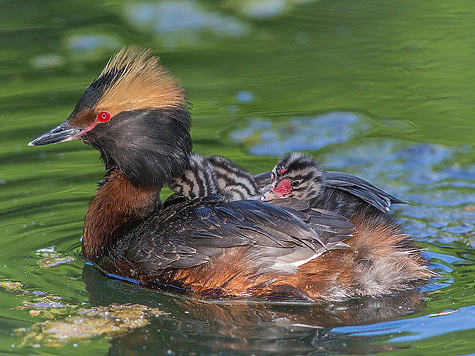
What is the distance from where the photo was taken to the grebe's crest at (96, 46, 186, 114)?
632cm

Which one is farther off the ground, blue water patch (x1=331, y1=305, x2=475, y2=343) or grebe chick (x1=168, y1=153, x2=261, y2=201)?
grebe chick (x1=168, y1=153, x2=261, y2=201)

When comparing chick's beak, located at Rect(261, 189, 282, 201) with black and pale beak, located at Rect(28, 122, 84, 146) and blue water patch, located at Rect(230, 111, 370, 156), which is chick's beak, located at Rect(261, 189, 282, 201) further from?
blue water patch, located at Rect(230, 111, 370, 156)

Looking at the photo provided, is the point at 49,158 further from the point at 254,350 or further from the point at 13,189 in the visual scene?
the point at 254,350

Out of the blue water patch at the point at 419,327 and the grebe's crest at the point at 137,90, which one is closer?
the blue water patch at the point at 419,327

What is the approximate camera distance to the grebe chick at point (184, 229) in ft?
18.8

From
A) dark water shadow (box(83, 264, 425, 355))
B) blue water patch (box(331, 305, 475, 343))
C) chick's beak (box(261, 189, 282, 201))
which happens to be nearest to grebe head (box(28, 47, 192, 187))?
chick's beak (box(261, 189, 282, 201))

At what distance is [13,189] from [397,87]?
171 inches

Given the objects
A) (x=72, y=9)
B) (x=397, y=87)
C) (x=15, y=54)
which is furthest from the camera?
(x=72, y=9)

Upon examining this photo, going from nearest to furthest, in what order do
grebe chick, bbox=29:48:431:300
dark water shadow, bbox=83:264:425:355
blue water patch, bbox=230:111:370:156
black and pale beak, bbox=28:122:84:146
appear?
1. dark water shadow, bbox=83:264:425:355
2. grebe chick, bbox=29:48:431:300
3. black and pale beak, bbox=28:122:84:146
4. blue water patch, bbox=230:111:370:156

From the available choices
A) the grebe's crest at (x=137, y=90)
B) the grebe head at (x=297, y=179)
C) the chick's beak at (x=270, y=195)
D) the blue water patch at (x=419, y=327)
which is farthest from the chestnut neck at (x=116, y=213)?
the blue water patch at (x=419, y=327)

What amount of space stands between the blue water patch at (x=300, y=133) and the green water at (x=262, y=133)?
2 centimetres

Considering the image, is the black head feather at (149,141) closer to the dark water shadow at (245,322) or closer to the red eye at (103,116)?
the red eye at (103,116)

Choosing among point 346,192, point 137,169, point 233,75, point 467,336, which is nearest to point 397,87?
point 233,75

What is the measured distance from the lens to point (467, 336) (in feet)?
16.7
